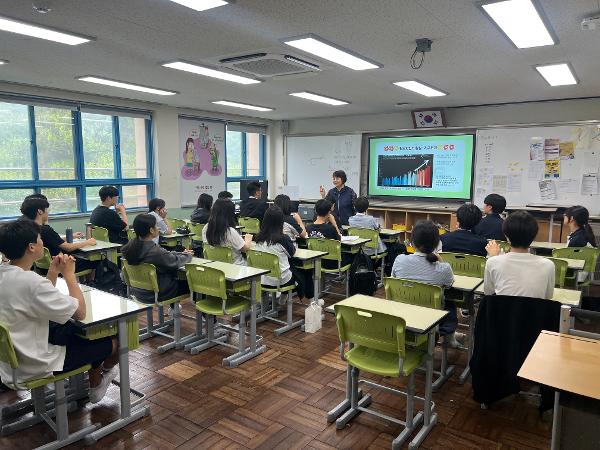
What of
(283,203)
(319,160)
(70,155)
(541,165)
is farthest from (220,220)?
(319,160)

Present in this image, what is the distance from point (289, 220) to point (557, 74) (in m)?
3.47

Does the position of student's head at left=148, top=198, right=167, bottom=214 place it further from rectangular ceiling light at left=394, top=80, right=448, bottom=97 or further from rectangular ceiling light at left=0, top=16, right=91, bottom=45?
rectangular ceiling light at left=394, top=80, right=448, bottom=97

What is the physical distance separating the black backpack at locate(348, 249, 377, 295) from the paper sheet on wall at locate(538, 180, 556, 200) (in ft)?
12.0

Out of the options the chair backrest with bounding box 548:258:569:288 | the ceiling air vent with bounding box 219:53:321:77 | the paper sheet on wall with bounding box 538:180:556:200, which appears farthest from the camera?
the paper sheet on wall with bounding box 538:180:556:200

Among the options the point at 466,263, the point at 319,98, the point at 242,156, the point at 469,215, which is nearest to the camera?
the point at 466,263

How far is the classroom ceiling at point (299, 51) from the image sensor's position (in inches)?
116

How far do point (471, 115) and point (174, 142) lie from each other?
5.28 meters

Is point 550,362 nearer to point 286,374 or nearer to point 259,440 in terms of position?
point 259,440

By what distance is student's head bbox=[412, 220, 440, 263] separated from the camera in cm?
283

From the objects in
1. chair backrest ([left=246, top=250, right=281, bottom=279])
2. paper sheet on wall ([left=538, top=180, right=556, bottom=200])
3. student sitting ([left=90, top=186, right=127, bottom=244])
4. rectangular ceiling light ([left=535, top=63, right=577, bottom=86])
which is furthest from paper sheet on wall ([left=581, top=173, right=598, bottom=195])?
student sitting ([left=90, top=186, right=127, bottom=244])

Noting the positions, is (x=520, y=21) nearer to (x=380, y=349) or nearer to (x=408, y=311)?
(x=408, y=311)

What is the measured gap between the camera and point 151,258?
3.43m

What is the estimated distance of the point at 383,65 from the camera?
455 cm

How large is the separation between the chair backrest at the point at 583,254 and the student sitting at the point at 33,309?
162 inches
